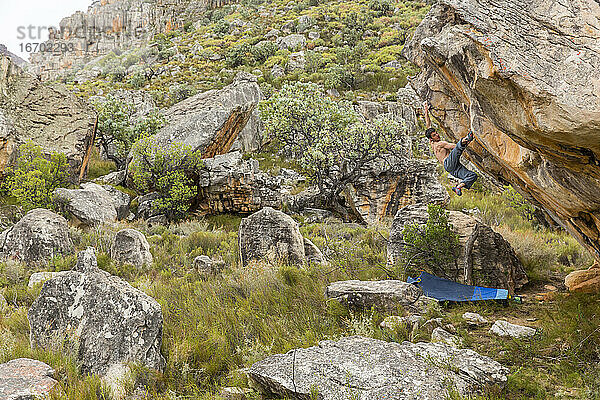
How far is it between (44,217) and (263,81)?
93.7 feet

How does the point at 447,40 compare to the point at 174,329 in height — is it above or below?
above

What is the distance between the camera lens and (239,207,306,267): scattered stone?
873 cm

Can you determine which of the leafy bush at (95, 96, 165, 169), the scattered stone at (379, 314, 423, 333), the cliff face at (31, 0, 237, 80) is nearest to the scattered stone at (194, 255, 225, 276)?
the scattered stone at (379, 314, 423, 333)

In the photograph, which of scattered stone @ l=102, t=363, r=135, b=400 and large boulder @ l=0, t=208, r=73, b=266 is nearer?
scattered stone @ l=102, t=363, r=135, b=400

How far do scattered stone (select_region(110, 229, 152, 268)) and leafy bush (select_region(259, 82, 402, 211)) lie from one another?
27.7ft

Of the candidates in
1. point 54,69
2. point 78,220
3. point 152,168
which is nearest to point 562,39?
point 78,220

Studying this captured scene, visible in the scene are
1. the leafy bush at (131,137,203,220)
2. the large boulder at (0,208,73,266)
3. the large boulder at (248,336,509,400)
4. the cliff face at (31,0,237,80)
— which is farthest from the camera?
the cliff face at (31,0,237,80)

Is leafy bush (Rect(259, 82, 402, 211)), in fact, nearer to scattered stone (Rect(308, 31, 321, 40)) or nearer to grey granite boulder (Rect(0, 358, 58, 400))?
grey granite boulder (Rect(0, 358, 58, 400))

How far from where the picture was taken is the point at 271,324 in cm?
498

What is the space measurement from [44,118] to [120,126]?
178 inches

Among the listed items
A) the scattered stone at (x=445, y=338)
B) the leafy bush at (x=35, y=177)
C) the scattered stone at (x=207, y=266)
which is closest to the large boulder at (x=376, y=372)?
the scattered stone at (x=445, y=338)

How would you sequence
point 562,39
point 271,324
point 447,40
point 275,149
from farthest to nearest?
point 275,149, point 271,324, point 447,40, point 562,39

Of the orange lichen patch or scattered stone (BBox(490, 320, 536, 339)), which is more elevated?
the orange lichen patch

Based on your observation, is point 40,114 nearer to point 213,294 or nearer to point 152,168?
point 152,168
